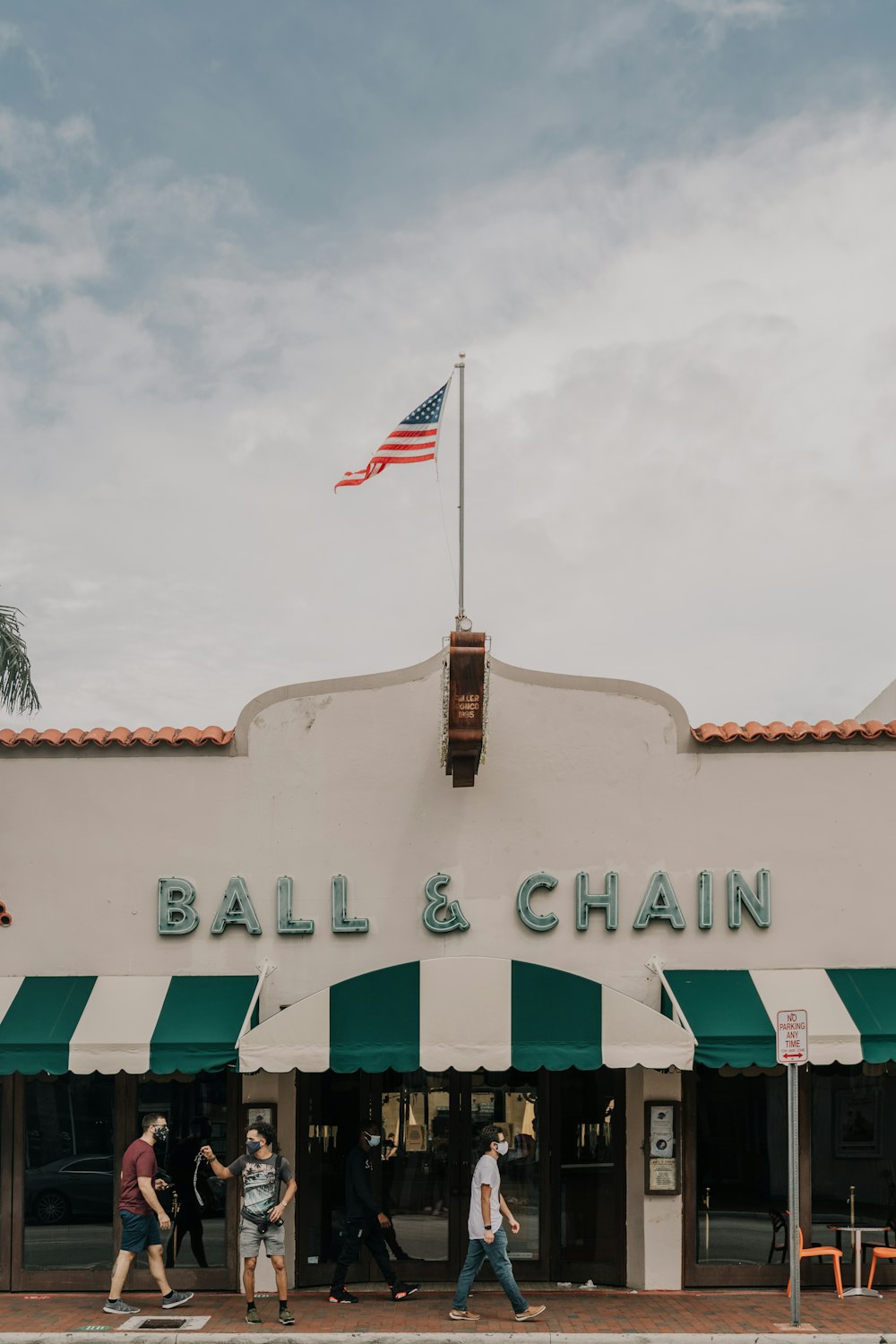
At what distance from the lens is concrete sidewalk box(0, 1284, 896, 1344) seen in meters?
11.1

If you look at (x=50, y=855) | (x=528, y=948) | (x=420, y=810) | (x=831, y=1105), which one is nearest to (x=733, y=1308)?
(x=831, y=1105)

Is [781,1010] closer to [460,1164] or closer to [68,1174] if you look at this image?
[460,1164]

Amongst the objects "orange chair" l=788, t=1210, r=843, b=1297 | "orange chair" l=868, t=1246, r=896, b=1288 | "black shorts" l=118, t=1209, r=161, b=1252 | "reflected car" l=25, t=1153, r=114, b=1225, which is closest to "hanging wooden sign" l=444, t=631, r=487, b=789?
"black shorts" l=118, t=1209, r=161, b=1252

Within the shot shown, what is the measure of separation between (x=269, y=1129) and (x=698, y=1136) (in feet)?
14.8

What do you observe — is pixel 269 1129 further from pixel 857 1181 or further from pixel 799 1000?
pixel 857 1181

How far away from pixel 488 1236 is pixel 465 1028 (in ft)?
6.02

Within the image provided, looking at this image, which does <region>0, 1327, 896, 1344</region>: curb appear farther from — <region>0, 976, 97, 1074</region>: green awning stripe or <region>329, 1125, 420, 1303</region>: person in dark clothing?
<region>0, 976, 97, 1074</region>: green awning stripe

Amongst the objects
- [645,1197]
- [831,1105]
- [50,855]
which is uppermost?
[50,855]

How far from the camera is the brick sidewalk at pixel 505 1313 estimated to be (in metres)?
11.4

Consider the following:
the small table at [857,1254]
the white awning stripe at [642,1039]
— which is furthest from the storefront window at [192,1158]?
the small table at [857,1254]

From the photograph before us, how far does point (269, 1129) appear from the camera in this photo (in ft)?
39.3

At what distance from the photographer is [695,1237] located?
13125mm

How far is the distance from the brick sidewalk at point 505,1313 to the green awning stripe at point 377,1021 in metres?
2.31

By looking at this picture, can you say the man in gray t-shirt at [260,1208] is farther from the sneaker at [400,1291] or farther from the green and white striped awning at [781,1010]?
the green and white striped awning at [781,1010]
